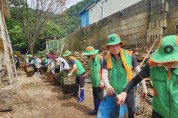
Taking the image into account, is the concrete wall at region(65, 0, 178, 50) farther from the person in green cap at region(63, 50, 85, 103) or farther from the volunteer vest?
the volunteer vest

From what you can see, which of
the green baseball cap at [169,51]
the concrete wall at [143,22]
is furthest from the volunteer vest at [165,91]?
the concrete wall at [143,22]

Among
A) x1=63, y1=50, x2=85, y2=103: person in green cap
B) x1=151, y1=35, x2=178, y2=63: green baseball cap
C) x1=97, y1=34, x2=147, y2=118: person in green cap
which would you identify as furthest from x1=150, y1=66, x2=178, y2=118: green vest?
x1=63, y1=50, x2=85, y2=103: person in green cap

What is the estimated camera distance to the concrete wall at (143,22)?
9172 millimetres

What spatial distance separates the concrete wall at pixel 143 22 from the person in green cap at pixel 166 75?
696cm

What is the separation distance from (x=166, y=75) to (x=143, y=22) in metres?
8.73

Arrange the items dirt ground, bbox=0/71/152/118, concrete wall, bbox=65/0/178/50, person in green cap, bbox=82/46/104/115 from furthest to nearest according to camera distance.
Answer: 1. concrete wall, bbox=65/0/178/50
2. dirt ground, bbox=0/71/152/118
3. person in green cap, bbox=82/46/104/115

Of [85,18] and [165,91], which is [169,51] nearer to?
[165,91]

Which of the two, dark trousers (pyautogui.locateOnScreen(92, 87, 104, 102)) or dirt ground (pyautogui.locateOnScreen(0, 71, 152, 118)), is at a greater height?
dark trousers (pyautogui.locateOnScreen(92, 87, 104, 102))

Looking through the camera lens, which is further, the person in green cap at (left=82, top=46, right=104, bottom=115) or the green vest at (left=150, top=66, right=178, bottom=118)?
the person in green cap at (left=82, top=46, right=104, bottom=115)

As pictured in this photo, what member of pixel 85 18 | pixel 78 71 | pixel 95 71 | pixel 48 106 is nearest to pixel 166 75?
pixel 95 71

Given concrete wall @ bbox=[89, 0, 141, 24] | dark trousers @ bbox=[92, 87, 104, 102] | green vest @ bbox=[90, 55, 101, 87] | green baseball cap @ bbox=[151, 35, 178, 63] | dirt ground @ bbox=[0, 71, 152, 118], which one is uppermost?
concrete wall @ bbox=[89, 0, 141, 24]

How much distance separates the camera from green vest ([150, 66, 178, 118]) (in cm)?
235

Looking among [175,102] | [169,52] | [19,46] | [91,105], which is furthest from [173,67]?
[19,46]

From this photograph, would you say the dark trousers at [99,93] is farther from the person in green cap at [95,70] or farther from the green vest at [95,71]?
the green vest at [95,71]
